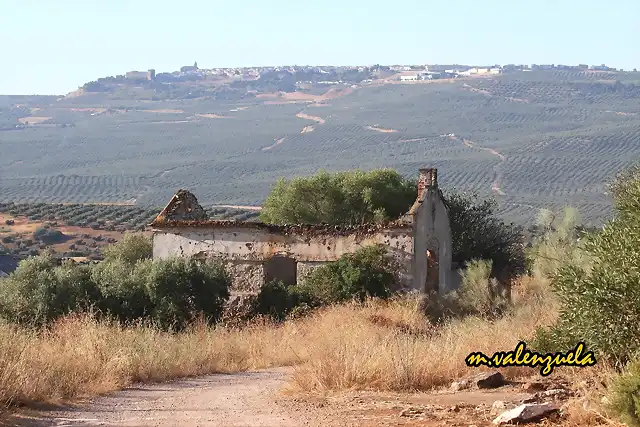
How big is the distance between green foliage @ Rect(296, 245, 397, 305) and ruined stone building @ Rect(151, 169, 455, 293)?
429 mm

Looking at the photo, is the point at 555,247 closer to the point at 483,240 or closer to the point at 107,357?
the point at 483,240

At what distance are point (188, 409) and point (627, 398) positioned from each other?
471cm

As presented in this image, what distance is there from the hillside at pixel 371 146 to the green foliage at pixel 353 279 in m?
40.1

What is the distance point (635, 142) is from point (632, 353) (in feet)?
349

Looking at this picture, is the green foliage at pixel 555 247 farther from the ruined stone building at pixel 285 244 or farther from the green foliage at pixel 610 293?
the green foliage at pixel 610 293

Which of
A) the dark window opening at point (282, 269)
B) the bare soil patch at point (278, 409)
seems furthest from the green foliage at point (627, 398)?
the dark window opening at point (282, 269)

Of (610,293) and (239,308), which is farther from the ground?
(610,293)

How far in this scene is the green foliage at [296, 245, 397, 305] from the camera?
27.1 metres

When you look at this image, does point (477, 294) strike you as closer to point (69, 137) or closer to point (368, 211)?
point (368, 211)

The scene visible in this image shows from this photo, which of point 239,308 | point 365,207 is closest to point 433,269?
point 365,207

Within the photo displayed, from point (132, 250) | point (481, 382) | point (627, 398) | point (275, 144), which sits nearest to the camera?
point (627, 398)

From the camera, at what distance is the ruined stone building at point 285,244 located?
94.5ft

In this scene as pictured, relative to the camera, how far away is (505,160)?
11531 cm

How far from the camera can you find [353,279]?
2731cm
